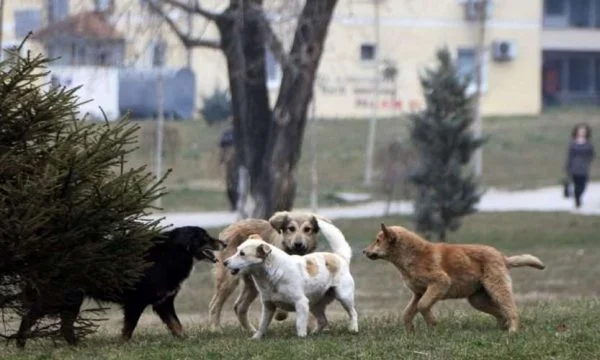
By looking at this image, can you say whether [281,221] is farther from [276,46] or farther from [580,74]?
[580,74]

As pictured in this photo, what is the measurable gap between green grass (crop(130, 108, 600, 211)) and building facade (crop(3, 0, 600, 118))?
1.51 metres

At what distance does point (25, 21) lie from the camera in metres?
37.5

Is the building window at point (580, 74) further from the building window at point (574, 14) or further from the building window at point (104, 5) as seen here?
the building window at point (104, 5)

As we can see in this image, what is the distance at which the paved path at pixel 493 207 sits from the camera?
31.7 metres

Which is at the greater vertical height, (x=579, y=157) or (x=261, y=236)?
(x=261, y=236)

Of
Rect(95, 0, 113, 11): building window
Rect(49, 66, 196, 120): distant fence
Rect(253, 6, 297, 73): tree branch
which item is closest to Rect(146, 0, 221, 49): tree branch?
Rect(95, 0, 113, 11): building window

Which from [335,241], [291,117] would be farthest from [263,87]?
[335,241]

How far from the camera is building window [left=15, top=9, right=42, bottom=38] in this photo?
122ft

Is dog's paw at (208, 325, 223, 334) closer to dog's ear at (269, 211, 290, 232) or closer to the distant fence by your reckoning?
dog's ear at (269, 211, 290, 232)

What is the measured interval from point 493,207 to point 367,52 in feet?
47.2

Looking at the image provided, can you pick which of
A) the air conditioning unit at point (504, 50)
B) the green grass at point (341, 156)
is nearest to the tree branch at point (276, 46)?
the green grass at point (341, 156)

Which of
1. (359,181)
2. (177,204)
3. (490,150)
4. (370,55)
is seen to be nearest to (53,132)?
(177,204)

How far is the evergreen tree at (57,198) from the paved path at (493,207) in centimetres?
1853

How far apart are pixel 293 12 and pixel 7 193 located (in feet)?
42.8
